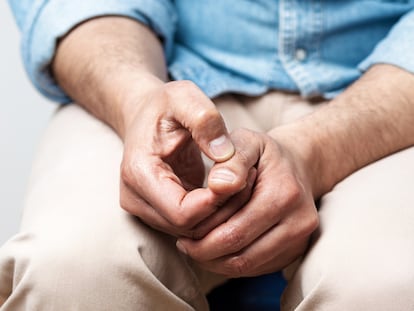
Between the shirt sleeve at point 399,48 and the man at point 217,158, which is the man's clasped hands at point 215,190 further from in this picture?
the shirt sleeve at point 399,48

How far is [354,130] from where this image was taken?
0.73 meters

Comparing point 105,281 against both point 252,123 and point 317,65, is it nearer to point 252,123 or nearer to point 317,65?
point 252,123

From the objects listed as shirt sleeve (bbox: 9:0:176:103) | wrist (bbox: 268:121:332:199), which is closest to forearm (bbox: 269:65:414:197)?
wrist (bbox: 268:121:332:199)

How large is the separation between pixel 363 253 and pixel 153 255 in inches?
8.2

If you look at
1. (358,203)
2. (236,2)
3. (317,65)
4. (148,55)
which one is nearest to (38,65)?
(148,55)

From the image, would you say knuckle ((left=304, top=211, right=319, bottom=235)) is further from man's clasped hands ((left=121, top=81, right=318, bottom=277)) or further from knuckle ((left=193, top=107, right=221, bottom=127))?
knuckle ((left=193, top=107, right=221, bottom=127))

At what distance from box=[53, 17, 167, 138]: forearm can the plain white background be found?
44 cm

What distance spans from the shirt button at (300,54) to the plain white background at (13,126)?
0.65m

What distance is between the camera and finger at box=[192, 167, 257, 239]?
1.93ft

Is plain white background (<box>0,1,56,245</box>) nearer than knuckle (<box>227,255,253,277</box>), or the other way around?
knuckle (<box>227,255,253,277</box>)

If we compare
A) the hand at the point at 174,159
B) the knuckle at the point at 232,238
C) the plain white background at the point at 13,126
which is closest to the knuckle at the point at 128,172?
the hand at the point at 174,159

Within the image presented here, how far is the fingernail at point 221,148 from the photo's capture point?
0.57 meters

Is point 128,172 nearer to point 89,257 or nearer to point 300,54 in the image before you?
point 89,257

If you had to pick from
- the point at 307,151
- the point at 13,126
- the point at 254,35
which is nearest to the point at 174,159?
the point at 307,151
